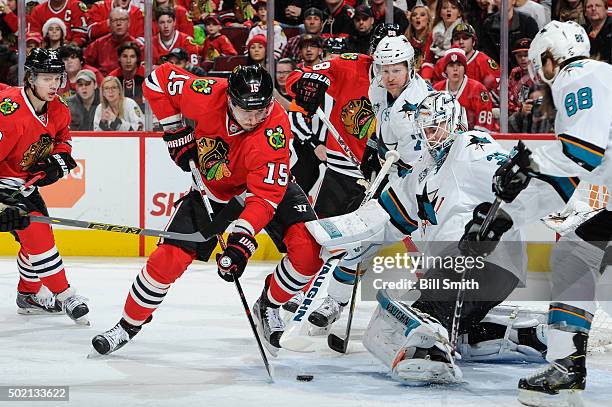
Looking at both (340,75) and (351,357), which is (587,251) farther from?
(340,75)

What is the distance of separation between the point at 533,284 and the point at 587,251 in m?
2.16

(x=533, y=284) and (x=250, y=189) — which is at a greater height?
(x=250, y=189)

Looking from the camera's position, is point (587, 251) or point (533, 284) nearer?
point (587, 251)

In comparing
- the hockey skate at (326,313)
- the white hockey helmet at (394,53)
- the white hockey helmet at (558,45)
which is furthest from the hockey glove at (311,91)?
the white hockey helmet at (558,45)

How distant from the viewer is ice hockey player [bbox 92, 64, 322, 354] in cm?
358

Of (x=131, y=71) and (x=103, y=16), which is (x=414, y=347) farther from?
(x=103, y=16)

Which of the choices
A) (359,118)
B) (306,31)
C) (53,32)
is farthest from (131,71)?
(359,118)

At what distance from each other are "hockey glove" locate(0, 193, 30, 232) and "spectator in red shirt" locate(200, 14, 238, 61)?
2646mm

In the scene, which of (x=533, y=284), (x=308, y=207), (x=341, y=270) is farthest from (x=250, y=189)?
(x=533, y=284)

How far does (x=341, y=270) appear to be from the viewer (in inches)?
162

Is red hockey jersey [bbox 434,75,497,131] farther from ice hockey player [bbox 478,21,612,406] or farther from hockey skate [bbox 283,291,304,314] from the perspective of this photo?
ice hockey player [bbox 478,21,612,406]

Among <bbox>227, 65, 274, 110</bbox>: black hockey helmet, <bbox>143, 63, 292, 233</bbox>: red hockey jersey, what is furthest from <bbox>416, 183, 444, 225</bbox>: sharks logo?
<bbox>227, 65, 274, 110</bbox>: black hockey helmet

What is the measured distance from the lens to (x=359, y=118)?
16.8 ft

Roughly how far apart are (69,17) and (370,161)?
8.31ft
